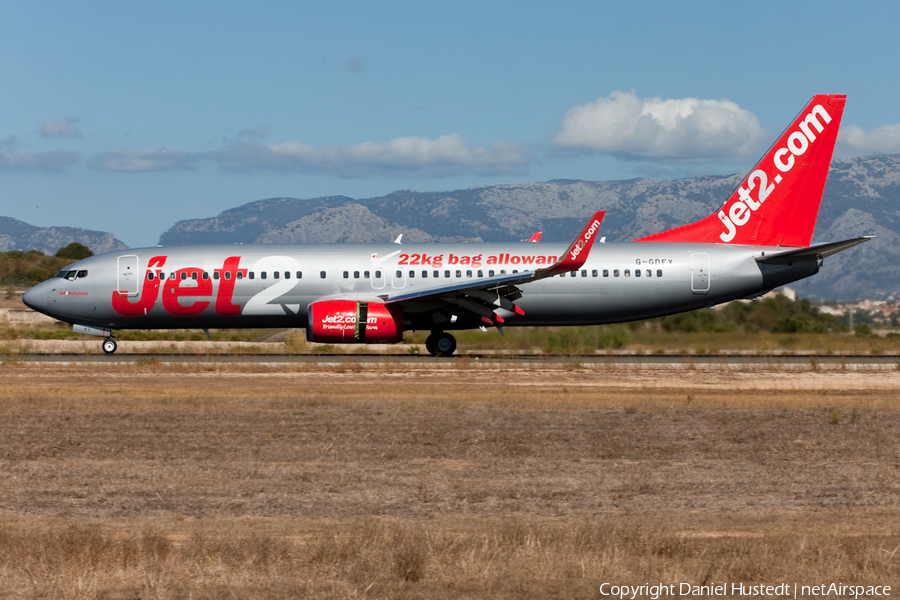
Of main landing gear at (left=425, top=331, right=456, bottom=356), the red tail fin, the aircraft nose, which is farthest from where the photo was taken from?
the red tail fin

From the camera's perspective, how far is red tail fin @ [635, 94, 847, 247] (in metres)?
29.7

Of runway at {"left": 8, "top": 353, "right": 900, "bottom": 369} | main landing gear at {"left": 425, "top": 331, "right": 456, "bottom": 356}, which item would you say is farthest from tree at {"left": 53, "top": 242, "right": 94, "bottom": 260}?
main landing gear at {"left": 425, "top": 331, "right": 456, "bottom": 356}

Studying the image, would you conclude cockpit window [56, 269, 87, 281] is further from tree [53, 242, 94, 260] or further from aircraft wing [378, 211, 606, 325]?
tree [53, 242, 94, 260]

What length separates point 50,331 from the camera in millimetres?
39500

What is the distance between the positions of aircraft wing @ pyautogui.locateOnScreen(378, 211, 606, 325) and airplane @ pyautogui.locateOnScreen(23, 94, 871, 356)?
0.21ft

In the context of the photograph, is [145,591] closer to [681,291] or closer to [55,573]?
[55,573]

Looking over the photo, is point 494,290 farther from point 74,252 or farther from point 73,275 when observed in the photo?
point 74,252

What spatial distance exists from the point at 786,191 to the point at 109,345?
70.0 ft

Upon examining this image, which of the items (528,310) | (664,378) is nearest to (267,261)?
(528,310)

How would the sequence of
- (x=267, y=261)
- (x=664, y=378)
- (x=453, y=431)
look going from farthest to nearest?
1. (x=267, y=261)
2. (x=664, y=378)
3. (x=453, y=431)

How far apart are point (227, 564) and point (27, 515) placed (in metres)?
2.87

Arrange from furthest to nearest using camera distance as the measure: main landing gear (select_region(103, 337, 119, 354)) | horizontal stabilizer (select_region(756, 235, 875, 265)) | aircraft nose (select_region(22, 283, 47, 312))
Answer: main landing gear (select_region(103, 337, 119, 354)), aircraft nose (select_region(22, 283, 47, 312)), horizontal stabilizer (select_region(756, 235, 875, 265))

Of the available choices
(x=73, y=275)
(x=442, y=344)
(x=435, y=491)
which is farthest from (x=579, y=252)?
(x=435, y=491)

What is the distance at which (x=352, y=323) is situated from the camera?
25891 mm
